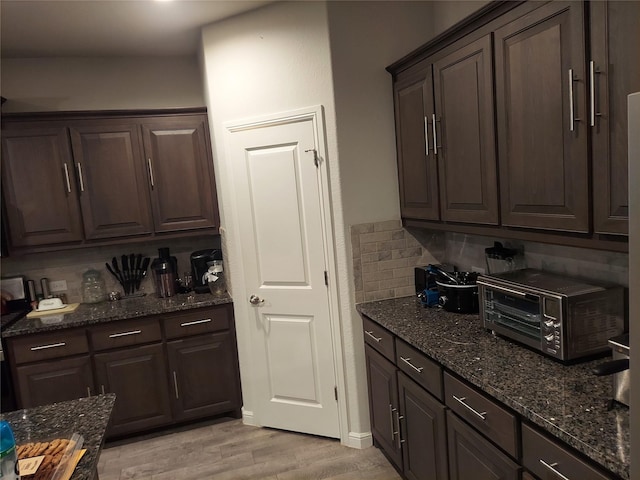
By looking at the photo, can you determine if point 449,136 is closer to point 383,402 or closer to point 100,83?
point 383,402

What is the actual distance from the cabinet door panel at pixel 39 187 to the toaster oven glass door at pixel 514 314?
280 centimetres

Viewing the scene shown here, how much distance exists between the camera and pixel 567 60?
156 centimetres

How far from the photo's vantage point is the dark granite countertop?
143cm

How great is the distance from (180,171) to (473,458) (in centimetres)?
268

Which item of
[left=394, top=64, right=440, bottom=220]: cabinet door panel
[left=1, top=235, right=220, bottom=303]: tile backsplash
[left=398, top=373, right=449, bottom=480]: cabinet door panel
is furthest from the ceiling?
[left=398, top=373, right=449, bottom=480]: cabinet door panel

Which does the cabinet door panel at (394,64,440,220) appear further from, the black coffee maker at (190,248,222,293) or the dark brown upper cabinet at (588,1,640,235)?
the black coffee maker at (190,248,222,293)

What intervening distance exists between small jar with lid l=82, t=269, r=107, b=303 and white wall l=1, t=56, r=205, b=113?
4.12 ft

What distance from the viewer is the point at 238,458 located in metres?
2.92

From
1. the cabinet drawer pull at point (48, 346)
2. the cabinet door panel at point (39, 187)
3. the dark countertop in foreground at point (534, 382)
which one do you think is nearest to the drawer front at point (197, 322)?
the cabinet drawer pull at point (48, 346)

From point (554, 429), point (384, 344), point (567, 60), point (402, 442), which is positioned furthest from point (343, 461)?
point (567, 60)

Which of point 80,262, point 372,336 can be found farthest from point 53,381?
point 372,336

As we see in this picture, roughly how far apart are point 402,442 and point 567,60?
190 cm

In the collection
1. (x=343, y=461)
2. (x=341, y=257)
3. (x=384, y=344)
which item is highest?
(x=341, y=257)

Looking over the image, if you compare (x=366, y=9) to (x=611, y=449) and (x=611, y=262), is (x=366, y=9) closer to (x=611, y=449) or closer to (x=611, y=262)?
(x=611, y=262)
